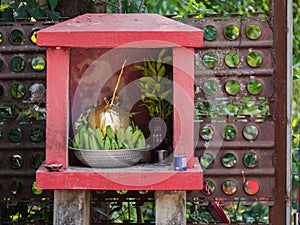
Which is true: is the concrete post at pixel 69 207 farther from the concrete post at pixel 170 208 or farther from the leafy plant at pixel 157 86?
the leafy plant at pixel 157 86

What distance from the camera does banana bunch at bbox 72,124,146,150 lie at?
3.40 meters

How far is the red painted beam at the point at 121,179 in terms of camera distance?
330 centimetres

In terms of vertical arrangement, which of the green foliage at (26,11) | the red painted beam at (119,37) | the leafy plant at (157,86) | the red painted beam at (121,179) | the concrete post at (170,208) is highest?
the green foliage at (26,11)

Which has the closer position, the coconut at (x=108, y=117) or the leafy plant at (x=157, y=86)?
the coconut at (x=108, y=117)

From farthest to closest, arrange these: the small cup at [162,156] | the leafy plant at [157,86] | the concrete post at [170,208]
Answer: the leafy plant at [157,86], the small cup at [162,156], the concrete post at [170,208]

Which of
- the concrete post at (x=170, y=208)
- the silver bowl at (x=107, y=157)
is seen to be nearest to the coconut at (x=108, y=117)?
the silver bowl at (x=107, y=157)

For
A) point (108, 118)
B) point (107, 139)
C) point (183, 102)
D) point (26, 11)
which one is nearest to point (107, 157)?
point (107, 139)

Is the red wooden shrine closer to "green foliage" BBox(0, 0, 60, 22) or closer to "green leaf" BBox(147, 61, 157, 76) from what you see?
"green leaf" BBox(147, 61, 157, 76)

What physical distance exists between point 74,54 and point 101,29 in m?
0.55

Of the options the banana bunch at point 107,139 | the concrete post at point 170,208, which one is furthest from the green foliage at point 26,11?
the concrete post at point 170,208

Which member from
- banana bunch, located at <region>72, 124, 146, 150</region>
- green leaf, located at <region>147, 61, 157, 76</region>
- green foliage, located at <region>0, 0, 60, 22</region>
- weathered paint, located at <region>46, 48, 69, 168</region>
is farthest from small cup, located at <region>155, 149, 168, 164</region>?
green foliage, located at <region>0, 0, 60, 22</region>

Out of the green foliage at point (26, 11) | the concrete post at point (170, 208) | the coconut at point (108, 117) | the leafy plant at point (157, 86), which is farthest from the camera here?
the green foliage at point (26, 11)

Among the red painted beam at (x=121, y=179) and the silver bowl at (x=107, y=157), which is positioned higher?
the silver bowl at (x=107, y=157)

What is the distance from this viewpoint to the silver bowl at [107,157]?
11.1ft
